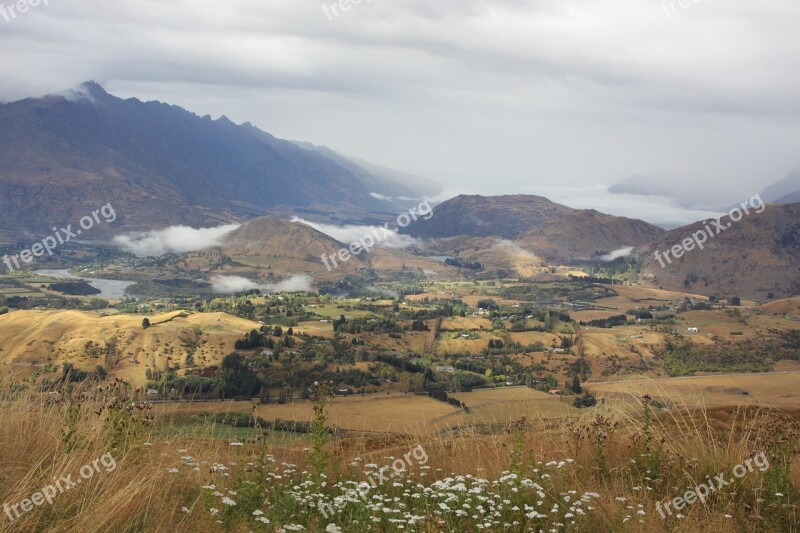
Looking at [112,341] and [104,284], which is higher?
[112,341]

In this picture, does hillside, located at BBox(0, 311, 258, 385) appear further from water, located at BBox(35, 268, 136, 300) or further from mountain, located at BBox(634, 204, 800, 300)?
mountain, located at BBox(634, 204, 800, 300)

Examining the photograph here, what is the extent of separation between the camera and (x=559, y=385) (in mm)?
65938

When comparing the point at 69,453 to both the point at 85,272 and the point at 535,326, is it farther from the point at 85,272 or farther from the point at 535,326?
the point at 85,272

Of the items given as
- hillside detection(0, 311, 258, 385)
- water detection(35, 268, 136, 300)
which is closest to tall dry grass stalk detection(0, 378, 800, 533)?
hillside detection(0, 311, 258, 385)

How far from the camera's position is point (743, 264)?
600 feet

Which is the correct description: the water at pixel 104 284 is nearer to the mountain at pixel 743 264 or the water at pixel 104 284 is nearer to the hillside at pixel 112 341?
the hillside at pixel 112 341

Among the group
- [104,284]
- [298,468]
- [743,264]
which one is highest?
[298,468]

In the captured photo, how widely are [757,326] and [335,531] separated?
333ft

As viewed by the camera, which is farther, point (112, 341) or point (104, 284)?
point (104, 284)

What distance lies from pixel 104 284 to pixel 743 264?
176 m

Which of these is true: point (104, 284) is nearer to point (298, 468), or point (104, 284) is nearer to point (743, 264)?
point (743, 264)

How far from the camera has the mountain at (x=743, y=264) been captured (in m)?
176

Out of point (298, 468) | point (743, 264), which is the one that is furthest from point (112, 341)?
point (743, 264)

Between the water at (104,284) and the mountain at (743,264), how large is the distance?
479ft
